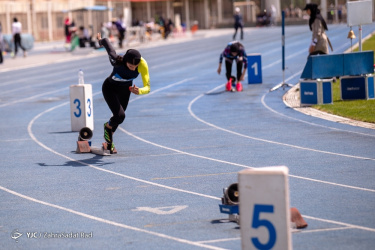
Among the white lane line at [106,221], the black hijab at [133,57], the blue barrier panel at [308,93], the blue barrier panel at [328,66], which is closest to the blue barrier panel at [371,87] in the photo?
the blue barrier panel at [328,66]

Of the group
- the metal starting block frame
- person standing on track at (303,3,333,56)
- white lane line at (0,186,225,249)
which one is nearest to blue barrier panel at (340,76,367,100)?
person standing on track at (303,3,333,56)

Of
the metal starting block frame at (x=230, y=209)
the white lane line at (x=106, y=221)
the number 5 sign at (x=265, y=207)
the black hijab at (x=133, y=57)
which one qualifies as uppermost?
the black hijab at (x=133, y=57)

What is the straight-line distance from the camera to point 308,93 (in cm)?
1948

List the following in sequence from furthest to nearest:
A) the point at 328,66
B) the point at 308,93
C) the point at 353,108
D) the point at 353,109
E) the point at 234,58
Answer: the point at 234,58 → the point at 328,66 → the point at 308,93 → the point at 353,108 → the point at 353,109

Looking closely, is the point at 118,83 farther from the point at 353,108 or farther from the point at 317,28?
the point at 317,28

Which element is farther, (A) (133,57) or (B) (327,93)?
(B) (327,93)

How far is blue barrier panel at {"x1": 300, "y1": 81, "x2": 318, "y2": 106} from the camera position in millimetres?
19266

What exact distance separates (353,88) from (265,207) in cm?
1451

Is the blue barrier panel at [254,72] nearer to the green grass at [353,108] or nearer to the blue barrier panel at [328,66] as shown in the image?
the green grass at [353,108]

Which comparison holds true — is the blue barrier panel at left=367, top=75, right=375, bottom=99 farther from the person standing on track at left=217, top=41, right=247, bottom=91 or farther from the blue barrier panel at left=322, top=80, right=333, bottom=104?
the person standing on track at left=217, top=41, right=247, bottom=91

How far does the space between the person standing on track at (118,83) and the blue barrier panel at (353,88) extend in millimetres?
7660

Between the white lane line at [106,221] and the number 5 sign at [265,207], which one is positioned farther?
the white lane line at [106,221]

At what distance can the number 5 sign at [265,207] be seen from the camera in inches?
221

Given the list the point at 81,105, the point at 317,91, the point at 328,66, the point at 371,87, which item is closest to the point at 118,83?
the point at 81,105
